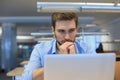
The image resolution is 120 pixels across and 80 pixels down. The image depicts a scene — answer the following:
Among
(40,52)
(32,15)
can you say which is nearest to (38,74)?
(40,52)

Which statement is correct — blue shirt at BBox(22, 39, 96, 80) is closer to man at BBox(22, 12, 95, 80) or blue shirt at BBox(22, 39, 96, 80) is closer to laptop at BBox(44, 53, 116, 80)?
man at BBox(22, 12, 95, 80)

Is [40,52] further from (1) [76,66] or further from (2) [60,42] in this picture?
(1) [76,66]

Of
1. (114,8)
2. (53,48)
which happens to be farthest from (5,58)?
(53,48)

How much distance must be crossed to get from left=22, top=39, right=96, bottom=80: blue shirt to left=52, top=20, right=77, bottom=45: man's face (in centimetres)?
7

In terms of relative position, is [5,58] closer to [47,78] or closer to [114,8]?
[114,8]

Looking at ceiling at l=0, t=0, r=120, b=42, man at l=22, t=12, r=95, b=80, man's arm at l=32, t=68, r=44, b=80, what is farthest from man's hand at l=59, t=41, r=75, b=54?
ceiling at l=0, t=0, r=120, b=42

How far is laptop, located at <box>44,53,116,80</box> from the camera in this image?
96 cm

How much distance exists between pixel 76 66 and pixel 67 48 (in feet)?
0.80

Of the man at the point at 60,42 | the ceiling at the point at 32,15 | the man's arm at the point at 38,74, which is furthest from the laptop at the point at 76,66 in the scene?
the ceiling at the point at 32,15

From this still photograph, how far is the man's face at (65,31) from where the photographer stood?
1.23 metres

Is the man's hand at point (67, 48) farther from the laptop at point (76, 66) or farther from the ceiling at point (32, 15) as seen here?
the ceiling at point (32, 15)

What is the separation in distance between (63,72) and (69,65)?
0.04 m

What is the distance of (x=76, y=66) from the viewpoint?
3.16ft

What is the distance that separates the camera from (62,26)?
1.23 meters
